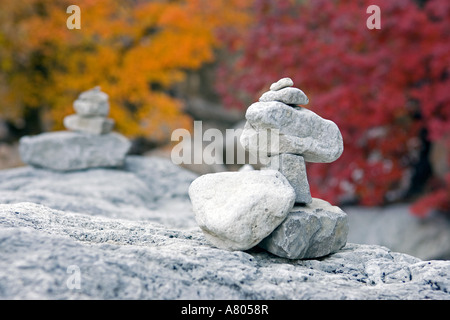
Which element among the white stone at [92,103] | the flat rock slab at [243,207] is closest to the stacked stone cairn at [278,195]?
the flat rock slab at [243,207]

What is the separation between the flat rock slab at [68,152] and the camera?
5430 mm

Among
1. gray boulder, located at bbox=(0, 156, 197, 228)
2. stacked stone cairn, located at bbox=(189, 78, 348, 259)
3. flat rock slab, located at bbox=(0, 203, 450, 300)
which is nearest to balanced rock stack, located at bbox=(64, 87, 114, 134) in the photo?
gray boulder, located at bbox=(0, 156, 197, 228)

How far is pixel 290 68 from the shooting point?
286 inches

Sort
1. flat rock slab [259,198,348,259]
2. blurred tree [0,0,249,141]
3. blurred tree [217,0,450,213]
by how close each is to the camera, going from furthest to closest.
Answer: blurred tree [0,0,249,141] → blurred tree [217,0,450,213] → flat rock slab [259,198,348,259]

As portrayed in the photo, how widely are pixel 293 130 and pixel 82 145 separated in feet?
10.7

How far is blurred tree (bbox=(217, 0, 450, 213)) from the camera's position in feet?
19.7

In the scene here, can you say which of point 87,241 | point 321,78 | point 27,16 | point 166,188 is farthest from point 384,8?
point 27,16

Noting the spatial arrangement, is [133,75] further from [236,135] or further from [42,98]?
[236,135]

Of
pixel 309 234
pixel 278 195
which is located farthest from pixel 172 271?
pixel 309 234

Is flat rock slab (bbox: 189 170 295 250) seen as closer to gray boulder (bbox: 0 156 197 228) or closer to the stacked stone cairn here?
the stacked stone cairn

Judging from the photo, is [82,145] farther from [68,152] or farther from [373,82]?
[373,82]

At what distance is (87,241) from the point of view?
263 cm

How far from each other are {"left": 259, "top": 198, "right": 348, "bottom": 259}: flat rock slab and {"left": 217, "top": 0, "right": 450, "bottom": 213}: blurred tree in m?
3.41
